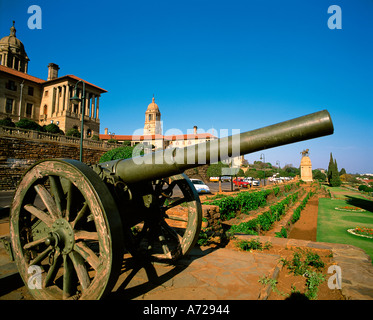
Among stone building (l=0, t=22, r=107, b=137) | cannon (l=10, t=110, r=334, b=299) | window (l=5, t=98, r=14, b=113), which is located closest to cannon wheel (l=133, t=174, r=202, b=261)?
cannon (l=10, t=110, r=334, b=299)

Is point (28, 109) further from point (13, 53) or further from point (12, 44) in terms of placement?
point (12, 44)

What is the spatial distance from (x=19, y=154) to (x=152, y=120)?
192 feet

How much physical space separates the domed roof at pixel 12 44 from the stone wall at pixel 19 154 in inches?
1688

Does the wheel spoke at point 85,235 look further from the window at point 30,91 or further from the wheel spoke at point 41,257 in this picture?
the window at point 30,91

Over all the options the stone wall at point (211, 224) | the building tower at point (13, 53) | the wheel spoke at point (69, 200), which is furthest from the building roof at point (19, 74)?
the wheel spoke at point (69, 200)

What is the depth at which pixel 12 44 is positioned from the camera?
50.0m

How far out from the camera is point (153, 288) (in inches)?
110

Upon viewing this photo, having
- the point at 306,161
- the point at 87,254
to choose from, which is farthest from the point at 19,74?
the point at 87,254

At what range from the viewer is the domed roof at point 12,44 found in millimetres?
49472

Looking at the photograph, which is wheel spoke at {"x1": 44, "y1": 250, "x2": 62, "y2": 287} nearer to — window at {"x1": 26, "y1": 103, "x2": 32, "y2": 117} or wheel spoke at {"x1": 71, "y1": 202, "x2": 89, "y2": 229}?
wheel spoke at {"x1": 71, "y1": 202, "x2": 89, "y2": 229}
